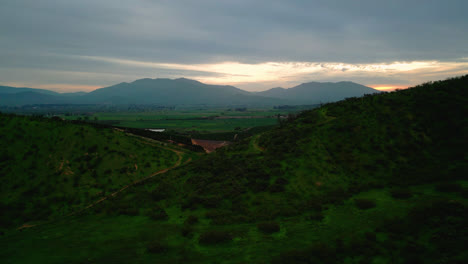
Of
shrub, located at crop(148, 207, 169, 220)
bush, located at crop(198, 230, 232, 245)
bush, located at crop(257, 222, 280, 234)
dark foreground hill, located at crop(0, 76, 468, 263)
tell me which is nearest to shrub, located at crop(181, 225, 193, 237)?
dark foreground hill, located at crop(0, 76, 468, 263)

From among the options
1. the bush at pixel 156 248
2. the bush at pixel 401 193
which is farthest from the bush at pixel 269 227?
the bush at pixel 401 193

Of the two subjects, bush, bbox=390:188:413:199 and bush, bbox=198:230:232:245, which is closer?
bush, bbox=198:230:232:245

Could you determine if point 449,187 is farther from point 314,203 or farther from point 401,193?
point 314,203

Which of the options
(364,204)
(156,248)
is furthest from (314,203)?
(156,248)

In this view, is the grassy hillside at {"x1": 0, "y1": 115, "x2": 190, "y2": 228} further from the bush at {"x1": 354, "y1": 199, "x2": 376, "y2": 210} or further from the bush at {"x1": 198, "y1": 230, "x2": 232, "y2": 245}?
the bush at {"x1": 354, "y1": 199, "x2": 376, "y2": 210}

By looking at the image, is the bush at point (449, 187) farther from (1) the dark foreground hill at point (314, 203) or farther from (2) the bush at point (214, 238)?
(2) the bush at point (214, 238)

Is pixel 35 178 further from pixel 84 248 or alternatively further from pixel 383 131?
pixel 383 131

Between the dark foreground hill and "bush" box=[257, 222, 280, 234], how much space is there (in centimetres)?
8

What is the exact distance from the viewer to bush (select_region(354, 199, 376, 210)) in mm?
20188

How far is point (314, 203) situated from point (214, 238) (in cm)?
1046

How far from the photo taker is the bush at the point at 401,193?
20.9m

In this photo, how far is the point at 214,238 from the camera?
703 inches

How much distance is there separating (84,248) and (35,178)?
82.6 feet

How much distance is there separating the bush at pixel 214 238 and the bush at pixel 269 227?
2.78m
